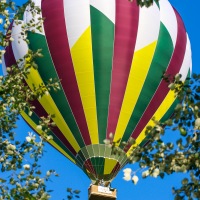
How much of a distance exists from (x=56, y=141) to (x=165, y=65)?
616cm

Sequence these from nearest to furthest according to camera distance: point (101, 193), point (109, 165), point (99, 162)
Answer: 1. point (101, 193)
2. point (99, 162)
3. point (109, 165)

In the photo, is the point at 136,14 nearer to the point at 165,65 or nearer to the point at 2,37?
the point at 165,65

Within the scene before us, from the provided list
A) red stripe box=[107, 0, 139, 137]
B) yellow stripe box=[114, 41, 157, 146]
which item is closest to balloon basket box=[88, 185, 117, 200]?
yellow stripe box=[114, 41, 157, 146]

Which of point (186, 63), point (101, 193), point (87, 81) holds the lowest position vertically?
point (101, 193)

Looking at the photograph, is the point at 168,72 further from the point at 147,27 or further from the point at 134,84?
the point at 147,27

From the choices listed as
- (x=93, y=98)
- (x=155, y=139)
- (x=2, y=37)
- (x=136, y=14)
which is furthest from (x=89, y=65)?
(x=155, y=139)

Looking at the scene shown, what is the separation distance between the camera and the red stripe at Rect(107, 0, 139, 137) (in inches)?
1063

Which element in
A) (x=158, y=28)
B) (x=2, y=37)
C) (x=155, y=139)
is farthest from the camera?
(x=158, y=28)

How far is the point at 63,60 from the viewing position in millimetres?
27156

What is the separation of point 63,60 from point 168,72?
4.93 metres

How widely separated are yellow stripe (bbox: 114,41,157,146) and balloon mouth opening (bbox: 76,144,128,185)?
2.82ft

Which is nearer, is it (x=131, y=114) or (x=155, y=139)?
(x=155, y=139)

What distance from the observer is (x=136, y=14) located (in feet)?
92.2

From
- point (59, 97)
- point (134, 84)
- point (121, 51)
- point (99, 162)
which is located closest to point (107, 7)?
point (121, 51)
